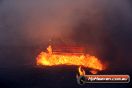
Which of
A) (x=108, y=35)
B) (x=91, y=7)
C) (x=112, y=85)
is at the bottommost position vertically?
(x=112, y=85)

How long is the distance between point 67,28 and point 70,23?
0.39 metres

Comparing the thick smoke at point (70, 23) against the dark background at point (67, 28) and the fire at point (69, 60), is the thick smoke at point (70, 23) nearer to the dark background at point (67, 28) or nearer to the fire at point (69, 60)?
the dark background at point (67, 28)

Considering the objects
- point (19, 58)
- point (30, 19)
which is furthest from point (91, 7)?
point (19, 58)

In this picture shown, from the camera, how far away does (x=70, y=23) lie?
2572 centimetres

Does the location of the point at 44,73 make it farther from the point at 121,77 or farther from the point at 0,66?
the point at 121,77

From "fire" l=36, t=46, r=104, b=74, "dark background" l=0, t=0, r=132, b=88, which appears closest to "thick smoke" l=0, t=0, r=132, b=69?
"dark background" l=0, t=0, r=132, b=88

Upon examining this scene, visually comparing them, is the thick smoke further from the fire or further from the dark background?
the fire

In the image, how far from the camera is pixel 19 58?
25.1 m

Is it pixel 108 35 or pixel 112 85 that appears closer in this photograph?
pixel 112 85

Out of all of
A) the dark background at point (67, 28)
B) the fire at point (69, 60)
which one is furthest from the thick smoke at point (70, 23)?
the fire at point (69, 60)

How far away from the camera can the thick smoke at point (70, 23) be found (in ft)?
83.8

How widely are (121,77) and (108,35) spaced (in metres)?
3.09

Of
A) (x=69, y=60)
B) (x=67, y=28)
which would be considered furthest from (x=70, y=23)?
(x=69, y=60)

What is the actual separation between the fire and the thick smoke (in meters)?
1.02
